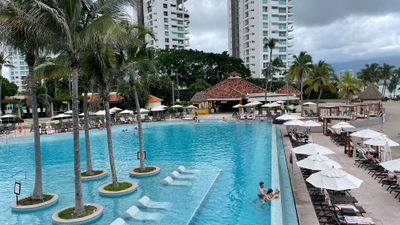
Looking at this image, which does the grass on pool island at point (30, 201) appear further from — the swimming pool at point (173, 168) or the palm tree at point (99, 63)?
the palm tree at point (99, 63)

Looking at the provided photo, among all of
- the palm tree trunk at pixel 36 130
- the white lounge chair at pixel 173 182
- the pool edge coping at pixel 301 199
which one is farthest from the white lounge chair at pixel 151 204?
the pool edge coping at pixel 301 199

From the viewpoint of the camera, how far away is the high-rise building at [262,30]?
82.4 m

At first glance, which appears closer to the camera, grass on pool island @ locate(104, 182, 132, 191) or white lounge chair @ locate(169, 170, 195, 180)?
grass on pool island @ locate(104, 182, 132, 191)

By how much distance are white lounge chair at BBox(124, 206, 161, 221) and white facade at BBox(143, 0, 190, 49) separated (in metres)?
81.8

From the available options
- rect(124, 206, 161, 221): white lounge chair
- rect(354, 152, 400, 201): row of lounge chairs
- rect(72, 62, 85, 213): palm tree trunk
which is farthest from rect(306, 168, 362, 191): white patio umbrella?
rect(72, 62, 85, 213): palm tree trunk

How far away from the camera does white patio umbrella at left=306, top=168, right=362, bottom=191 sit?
7680 mm

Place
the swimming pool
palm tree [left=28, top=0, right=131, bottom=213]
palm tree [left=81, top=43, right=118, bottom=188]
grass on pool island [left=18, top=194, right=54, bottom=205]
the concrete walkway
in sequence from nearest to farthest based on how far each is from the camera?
palm tree [left=28, top=0, right=131, bottom=213], the concrete walkway, the swimming pool, palm tree [left=81, top=43, right=118, bottom=188], grass on pool island [left=18, top=194, right=54, bottom=205]

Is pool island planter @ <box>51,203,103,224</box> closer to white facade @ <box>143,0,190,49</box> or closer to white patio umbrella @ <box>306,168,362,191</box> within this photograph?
A: white patio umbrella @ <box>306,168,362,191</box>

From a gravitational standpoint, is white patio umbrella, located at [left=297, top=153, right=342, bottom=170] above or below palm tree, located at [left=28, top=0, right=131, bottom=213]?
below

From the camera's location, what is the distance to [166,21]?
295 ft

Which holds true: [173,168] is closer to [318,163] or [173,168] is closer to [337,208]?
[318,163]

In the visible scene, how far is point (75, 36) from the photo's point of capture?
7617mm

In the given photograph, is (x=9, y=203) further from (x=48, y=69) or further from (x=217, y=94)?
(x=217, y=94)

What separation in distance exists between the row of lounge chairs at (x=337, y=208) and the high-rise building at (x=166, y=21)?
82552mm
